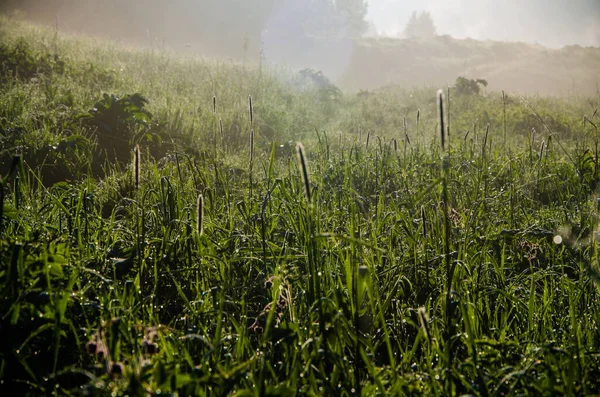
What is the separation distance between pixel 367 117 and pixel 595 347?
9522 mm

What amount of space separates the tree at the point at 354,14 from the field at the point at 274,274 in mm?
64098

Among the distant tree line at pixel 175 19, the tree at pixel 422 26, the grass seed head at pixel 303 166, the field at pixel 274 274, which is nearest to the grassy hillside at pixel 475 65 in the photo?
the distant tree line at pixel 175 19

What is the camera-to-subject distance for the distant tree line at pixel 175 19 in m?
32.2

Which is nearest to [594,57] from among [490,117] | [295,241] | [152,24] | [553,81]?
[553,81]

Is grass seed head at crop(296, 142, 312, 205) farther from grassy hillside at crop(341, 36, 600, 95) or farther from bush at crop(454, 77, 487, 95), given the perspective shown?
grassy hillside at crop(341, 36, 600, 95)

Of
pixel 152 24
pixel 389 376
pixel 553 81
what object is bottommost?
pixel 389 376

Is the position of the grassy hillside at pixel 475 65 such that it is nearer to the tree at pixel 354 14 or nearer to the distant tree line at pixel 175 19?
the distant tree line at pixel 175 19

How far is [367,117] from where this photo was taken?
35.2ft

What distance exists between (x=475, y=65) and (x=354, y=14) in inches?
1451

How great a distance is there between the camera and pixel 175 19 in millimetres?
40781

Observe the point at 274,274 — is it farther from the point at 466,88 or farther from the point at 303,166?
the point at 466,88

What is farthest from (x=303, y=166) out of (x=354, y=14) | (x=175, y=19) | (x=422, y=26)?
(x=422, y=26)

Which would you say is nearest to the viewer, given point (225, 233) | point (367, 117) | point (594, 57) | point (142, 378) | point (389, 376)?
point (142, 378)

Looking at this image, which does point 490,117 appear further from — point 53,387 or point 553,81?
point 553,81
